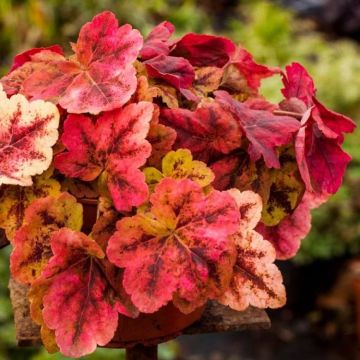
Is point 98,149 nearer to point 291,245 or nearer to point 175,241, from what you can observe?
point 175,241

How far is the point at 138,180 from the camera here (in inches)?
31.9

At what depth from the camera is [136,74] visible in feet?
3.05

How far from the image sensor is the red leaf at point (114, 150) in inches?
32.1

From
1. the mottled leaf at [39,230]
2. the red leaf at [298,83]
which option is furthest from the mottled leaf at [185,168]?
the red leaf at [298,83]

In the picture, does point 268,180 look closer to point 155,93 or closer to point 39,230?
point 155,93

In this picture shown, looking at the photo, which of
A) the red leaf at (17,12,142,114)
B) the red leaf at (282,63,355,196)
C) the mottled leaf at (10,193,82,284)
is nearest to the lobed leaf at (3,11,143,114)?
the red leaf at (17,12,142,114)

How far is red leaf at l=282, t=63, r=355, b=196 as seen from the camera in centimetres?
89

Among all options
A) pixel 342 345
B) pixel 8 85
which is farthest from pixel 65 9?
pixel 8 85

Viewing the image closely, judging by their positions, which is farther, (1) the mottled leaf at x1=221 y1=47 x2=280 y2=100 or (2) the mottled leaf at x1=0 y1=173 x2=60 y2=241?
(1) the mottled leaf at x1=221 y1=47 x2=280 y2=100

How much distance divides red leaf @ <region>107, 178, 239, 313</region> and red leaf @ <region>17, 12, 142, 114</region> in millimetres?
137

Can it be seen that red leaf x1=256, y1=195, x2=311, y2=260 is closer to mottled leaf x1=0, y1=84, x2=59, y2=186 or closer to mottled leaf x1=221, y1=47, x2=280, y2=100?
mottled leaf x1=221, y1=47, x2=280, y2=100

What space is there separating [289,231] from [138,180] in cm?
30

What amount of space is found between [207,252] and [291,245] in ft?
0.85

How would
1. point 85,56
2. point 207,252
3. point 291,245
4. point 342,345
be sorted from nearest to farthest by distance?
point 207,252 < point 85,56 < point 291,245 < point 342,345
